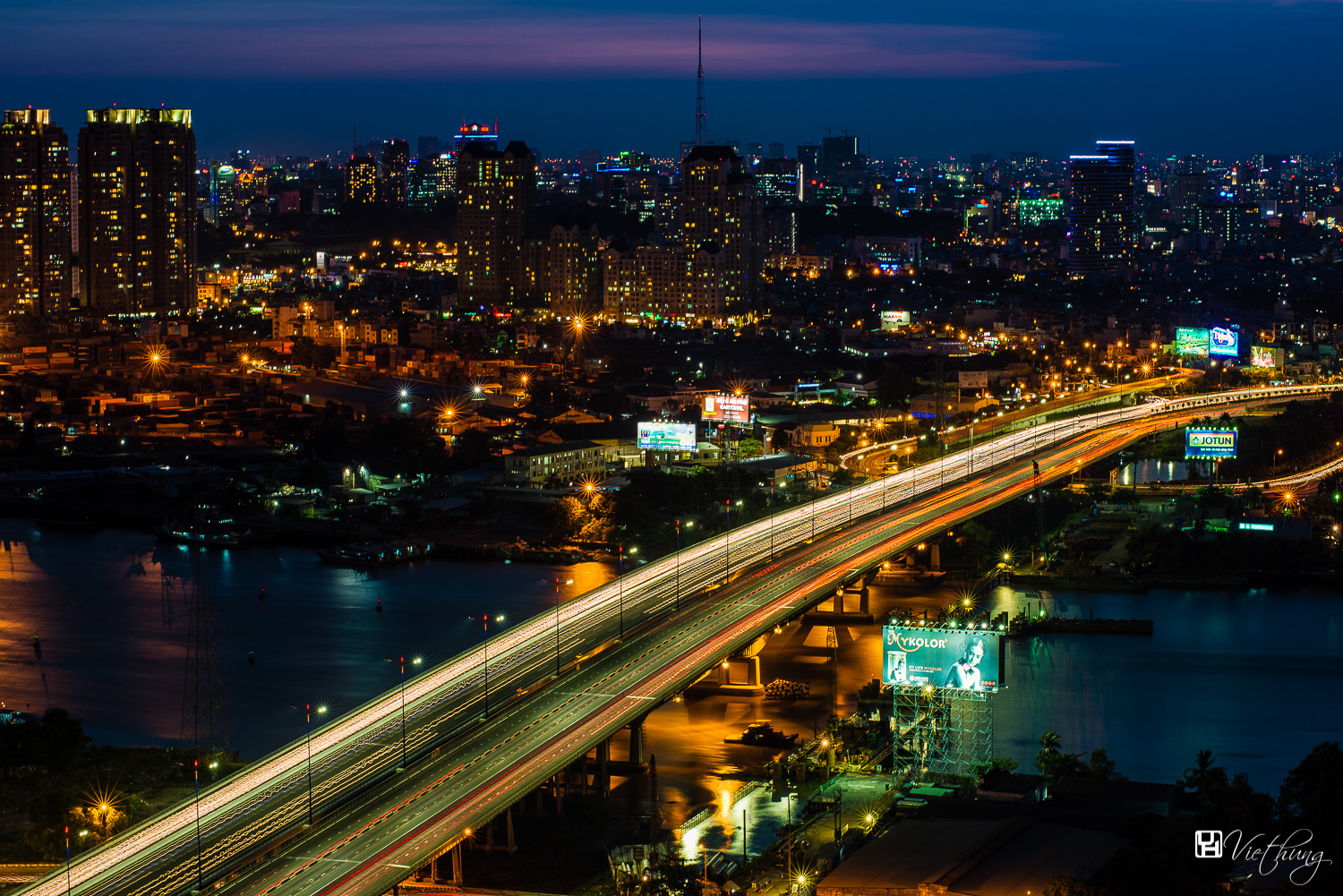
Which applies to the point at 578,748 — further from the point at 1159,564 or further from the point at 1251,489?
the point at 1251,489

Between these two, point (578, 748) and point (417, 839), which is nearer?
point (417, 839)

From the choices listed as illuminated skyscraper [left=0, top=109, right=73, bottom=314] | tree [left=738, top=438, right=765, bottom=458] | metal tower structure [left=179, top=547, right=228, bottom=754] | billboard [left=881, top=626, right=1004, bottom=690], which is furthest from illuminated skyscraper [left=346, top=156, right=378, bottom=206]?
billboard [left=881, top=626, right=1004, bottom=690]

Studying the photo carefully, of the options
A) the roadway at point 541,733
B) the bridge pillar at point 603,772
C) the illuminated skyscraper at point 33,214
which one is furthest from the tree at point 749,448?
the illuminated skyscraper at point 33,214

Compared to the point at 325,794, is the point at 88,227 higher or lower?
higher

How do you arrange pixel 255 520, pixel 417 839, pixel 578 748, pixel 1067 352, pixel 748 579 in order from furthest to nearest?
pixel 1067 352
pixel 255 520
pixel 748 579
pixel 578 748
pixel 417 839

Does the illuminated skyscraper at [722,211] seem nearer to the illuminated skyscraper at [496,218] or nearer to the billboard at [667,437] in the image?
the illuminated skyscraper at [496,218]

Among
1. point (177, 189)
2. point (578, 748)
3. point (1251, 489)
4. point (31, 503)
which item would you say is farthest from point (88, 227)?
point (578, 748)

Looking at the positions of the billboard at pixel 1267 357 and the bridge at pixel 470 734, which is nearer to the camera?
the bridge at pixel 470 734
